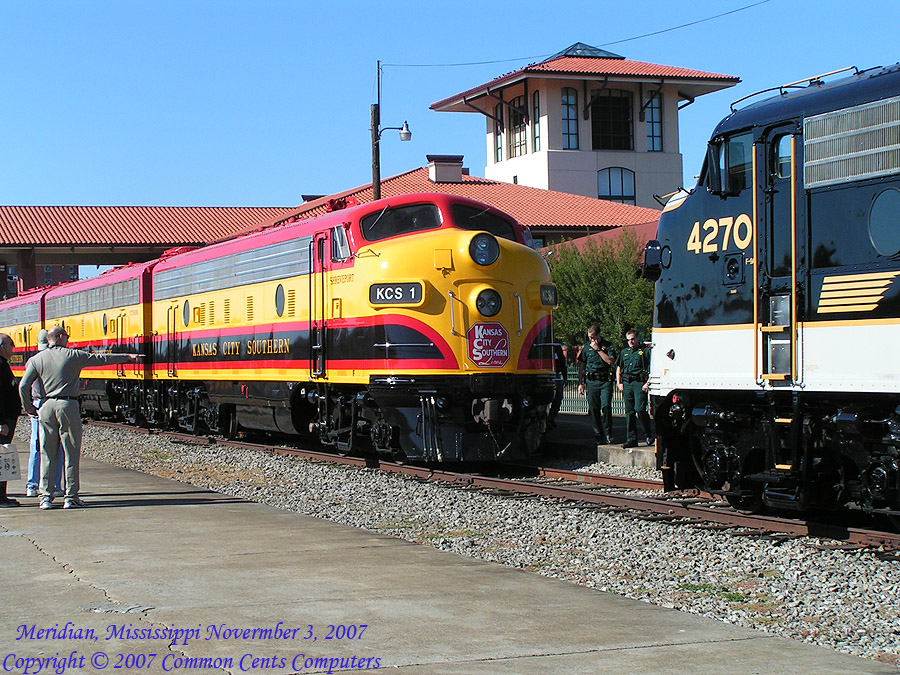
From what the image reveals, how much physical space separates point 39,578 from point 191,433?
1580 centimetres

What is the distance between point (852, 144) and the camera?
866 cm

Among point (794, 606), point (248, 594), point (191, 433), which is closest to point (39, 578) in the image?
point (248, 594)

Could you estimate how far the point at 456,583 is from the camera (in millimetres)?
7406

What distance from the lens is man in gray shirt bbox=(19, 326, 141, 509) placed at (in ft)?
36.7

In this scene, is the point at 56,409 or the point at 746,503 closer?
the point at 746,503

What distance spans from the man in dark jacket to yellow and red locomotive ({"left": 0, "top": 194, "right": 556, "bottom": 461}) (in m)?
4.73

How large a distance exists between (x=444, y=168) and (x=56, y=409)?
1664 inches

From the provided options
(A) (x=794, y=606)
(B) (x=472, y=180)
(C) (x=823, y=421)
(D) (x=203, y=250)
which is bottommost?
(A) (x=794, y=606)

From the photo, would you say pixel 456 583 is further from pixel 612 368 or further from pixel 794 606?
pixel 612 368

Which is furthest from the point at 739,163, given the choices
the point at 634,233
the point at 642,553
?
the point at 634,233

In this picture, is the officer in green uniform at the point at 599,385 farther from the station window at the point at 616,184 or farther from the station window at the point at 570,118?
the station window at the point at 616,184

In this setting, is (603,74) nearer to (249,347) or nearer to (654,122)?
(654,122)

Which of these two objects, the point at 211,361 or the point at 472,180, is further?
the point at 472,180

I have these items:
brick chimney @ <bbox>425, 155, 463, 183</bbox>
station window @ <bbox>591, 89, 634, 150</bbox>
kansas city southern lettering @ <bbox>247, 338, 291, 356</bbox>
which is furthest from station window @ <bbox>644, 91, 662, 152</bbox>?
kansas city southern lettering @ <bbox>247, 338, 291, 356</bbox>
